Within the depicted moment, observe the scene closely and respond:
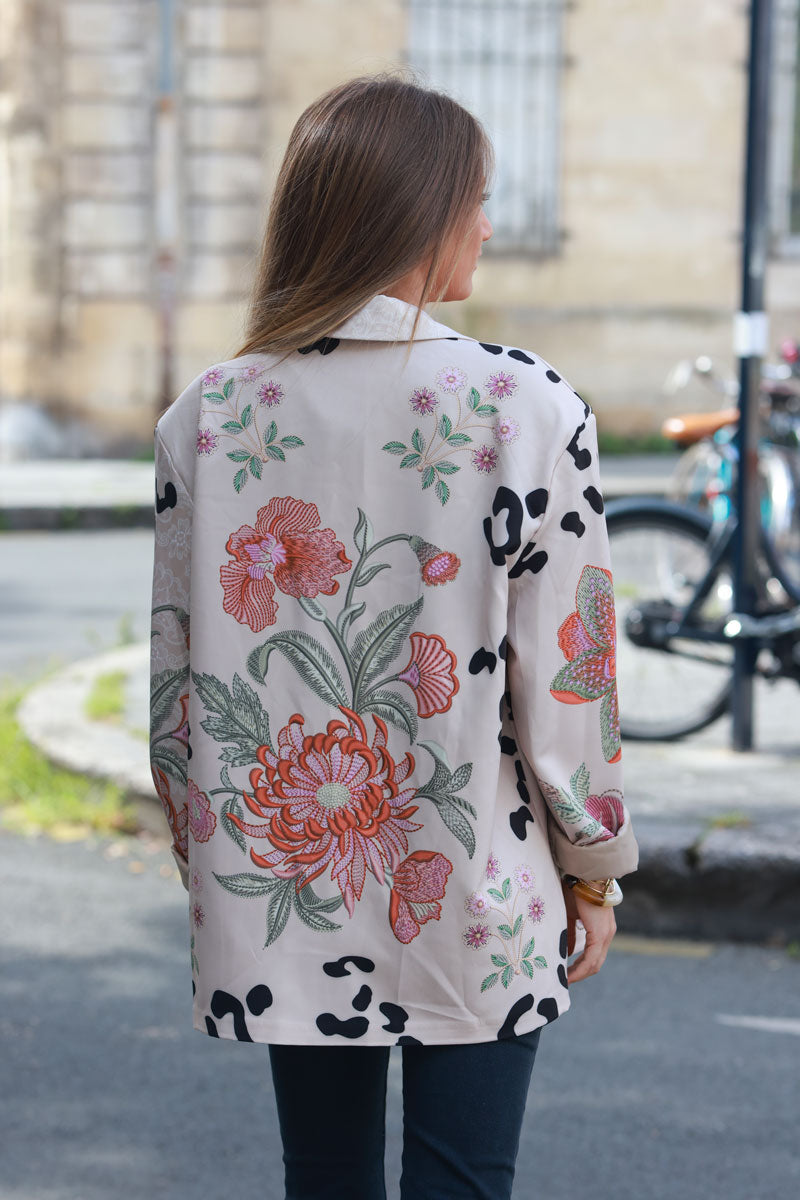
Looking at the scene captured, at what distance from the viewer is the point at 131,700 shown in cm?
578

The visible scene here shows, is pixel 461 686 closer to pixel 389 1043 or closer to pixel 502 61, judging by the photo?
pixel 389 1043

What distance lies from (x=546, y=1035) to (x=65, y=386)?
12282 millimetres

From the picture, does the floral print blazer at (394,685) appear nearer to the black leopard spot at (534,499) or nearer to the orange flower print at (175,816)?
the black leopard spot at (534,499)

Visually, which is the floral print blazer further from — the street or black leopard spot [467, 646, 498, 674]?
the street

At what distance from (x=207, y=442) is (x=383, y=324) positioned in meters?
0.22

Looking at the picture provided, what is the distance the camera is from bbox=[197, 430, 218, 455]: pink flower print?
5.55 ft

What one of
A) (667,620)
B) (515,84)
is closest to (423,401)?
(667,620)

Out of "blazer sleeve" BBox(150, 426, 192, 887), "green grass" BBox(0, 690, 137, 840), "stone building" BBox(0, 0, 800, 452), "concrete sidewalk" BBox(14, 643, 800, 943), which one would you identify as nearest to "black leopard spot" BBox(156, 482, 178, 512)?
→ "blazer sleeve" BBox(150, 426, 192, 887)

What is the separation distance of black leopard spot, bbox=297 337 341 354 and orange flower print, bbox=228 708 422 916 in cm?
37

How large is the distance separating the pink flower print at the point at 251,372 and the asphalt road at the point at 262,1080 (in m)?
1.60

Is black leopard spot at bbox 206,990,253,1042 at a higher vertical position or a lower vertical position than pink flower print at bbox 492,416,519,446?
lower

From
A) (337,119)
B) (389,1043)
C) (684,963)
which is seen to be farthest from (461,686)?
(684,963)

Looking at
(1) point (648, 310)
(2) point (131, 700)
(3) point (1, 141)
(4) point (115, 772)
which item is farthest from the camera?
(1) point (648, 310)

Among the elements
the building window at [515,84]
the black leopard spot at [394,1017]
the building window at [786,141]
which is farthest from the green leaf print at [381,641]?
the building window at [786,141]
